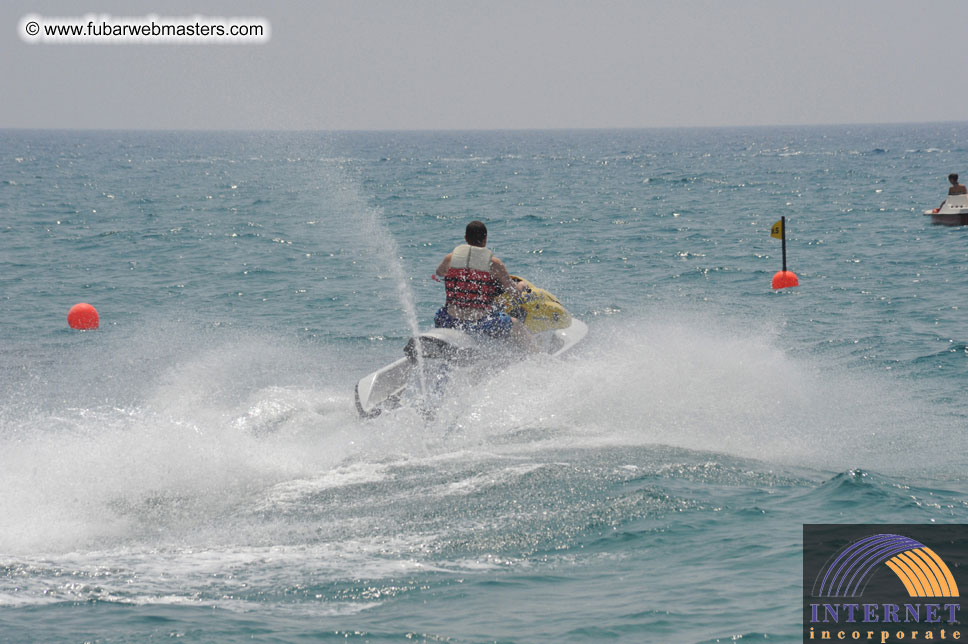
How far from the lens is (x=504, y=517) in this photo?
7637mm

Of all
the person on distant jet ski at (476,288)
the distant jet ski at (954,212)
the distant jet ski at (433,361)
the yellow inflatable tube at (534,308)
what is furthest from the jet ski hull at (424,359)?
the distant jet ski at (954,212)

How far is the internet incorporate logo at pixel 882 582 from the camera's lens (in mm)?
6023

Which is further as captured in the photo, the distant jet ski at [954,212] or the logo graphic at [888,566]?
the distant jet ski at [954,212]

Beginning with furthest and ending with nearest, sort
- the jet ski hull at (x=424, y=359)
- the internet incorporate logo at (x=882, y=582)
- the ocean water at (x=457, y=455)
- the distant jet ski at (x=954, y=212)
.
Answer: the distant jet ski at (x=954, y=212), the jet ski hull at (x=424, y=359), the ocean water at (x=457, y=455), the internet incorporate logo at (x=882, y=582)

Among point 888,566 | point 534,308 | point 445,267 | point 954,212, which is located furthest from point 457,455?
point 954,212

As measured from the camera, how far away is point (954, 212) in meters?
29.5

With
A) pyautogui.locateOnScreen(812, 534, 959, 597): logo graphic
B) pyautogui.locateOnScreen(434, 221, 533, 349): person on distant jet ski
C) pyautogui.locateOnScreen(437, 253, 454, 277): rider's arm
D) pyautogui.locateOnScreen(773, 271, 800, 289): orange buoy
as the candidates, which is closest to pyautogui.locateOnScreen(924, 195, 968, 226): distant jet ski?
pyautogui.locateOnScreen(773, 271, 800, 289): orange buoy

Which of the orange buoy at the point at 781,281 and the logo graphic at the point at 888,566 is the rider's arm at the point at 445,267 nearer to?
the logo graphic at the point at 888,566

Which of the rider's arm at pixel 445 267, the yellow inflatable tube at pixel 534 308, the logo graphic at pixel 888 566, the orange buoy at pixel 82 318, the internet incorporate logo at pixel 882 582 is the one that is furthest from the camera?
the orange buoy at pixel 82 318

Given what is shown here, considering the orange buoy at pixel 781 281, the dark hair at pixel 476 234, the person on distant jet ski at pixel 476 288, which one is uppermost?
the dark hair at pixel 476 234

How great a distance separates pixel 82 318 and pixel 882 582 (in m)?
14.5

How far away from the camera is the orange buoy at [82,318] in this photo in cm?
1759

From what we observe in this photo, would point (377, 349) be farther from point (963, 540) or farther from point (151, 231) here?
point (151, 231)

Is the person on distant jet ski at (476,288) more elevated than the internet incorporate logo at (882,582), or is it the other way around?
the person on distant jet ski at (476,288)
